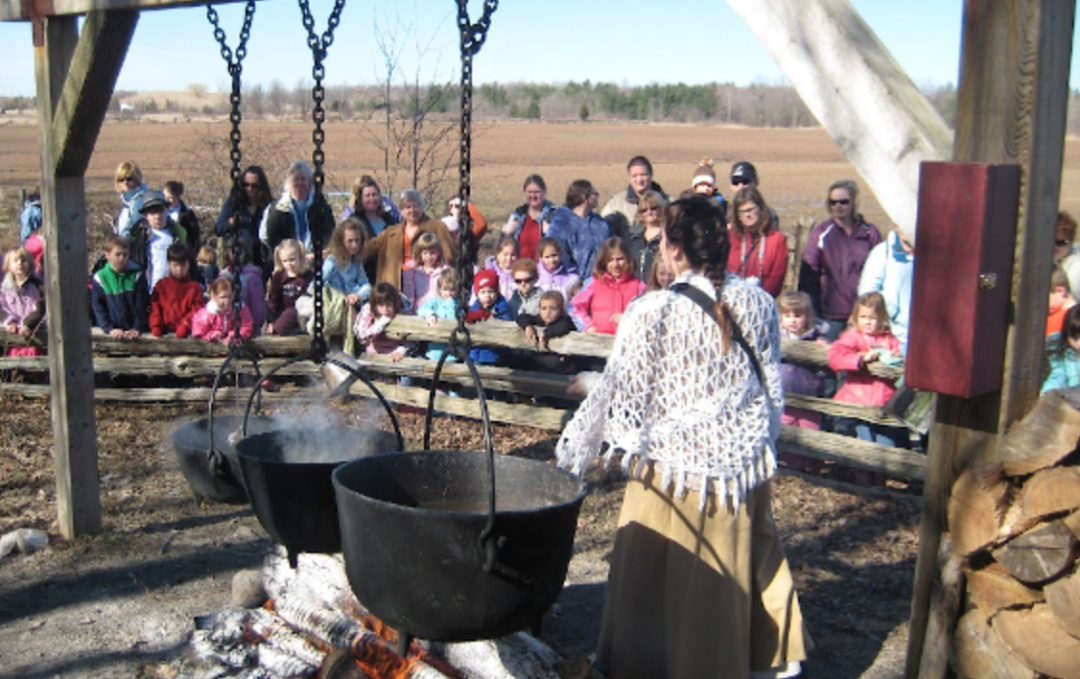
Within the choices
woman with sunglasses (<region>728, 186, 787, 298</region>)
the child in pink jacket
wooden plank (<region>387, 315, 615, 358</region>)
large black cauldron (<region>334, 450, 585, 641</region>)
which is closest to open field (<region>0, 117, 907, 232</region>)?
the child in pink jacket

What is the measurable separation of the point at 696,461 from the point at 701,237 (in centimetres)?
76

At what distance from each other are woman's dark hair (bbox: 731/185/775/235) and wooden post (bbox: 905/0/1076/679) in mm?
4452

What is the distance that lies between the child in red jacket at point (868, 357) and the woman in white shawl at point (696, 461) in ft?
8.28

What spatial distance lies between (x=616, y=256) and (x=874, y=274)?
5.33 feet

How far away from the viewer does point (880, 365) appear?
626cm

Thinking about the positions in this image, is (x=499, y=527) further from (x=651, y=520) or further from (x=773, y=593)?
(x=773, y=593)

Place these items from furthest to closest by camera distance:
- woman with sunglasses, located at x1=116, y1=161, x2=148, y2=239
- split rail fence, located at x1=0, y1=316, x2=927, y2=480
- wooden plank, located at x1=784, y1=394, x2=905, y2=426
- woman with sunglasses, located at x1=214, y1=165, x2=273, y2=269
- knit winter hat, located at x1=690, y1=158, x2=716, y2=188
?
1. woman with sunglasses, located at x1=116, y1=161, x2=148, y2=239
2. woman with sunglasses, located at x1=214, y1=165, x2=273, y2=269
3. knit winter hat, located at x1=690, y1=158, x2=716, y2=188
4. split rail fence, located at x1=0, y1=316, x2=927, y2=480
5. wooden plank, located at x1=784, y1=394, x2=905, y2=426

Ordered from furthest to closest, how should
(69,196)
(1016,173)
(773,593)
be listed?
1. (69,196)
2. (773,593)
3. (1016,173)

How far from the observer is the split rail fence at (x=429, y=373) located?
20.9 ft

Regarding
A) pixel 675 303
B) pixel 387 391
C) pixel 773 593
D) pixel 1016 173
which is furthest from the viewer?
pixel 387 391

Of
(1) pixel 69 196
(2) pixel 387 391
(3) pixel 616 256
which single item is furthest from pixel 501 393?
(1) pixel 69 196

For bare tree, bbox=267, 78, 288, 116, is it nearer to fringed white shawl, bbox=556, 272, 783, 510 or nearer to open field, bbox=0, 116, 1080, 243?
open field, bbox=0, 116, 1080, 243

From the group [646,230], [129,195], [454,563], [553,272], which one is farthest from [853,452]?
[129,195]

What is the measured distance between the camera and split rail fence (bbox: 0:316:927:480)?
20.9 ft
